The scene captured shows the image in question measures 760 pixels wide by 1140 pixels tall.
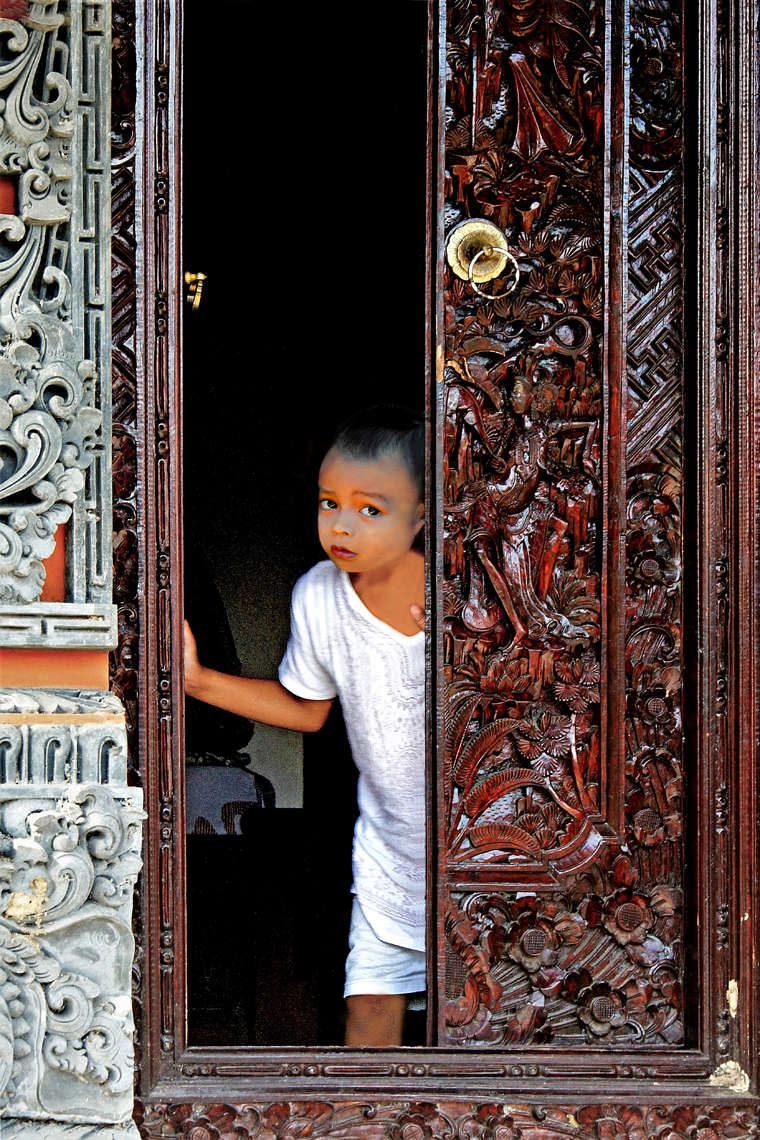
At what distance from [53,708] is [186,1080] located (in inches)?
35.2

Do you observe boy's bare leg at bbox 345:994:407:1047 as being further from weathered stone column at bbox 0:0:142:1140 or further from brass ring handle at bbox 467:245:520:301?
brass ring handle at bbox 467:245:520:301

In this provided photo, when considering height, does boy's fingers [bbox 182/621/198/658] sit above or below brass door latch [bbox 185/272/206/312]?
below

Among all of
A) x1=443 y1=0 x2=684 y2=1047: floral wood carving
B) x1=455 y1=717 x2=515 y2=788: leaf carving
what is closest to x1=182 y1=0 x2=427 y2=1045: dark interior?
x1=443 y1=0 x2=684 y2=1047: floral wood carving

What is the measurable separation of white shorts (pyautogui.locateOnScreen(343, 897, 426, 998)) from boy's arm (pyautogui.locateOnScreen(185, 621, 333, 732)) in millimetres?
487

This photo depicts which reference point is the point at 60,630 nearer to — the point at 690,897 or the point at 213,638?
the point at 213,638

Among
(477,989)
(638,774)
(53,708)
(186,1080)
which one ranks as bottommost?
(186,1080)

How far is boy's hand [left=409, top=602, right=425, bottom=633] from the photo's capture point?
8.54 feet

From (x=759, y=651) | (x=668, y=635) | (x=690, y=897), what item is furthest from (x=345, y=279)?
(x=690, y=897)

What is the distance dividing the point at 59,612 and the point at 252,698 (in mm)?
527

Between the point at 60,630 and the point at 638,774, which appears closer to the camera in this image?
the point at 60,630

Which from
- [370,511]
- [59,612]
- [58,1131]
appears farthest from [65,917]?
[370,511]

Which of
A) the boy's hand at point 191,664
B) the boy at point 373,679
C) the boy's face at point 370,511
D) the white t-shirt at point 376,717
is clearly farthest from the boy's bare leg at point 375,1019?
the boy's face at point 370,511

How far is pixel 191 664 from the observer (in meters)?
2.59

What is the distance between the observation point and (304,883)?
8.50 feet
